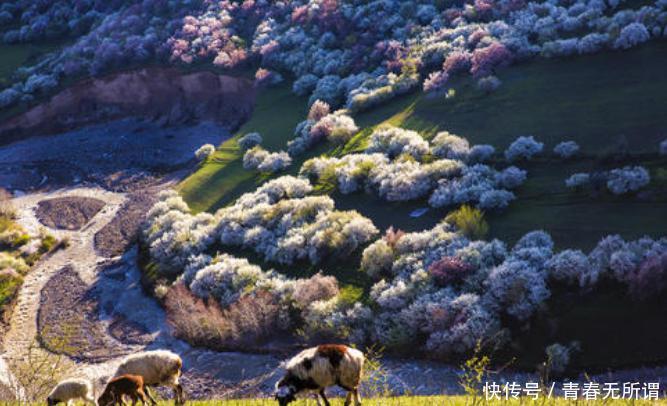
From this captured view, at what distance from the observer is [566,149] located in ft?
111

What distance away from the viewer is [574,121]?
121ft

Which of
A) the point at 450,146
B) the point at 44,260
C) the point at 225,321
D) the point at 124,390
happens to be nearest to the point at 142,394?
the point at 124,390

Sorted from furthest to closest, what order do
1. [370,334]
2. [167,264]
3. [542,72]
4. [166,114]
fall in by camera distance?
[166,114], [542,72], [167,264], [370,334]

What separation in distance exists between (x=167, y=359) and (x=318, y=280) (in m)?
12.6

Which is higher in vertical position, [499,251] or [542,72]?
[542,72]

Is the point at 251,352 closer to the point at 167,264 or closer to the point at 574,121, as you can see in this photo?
the point at 167,264

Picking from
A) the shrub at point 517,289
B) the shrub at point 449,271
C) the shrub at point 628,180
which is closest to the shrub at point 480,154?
the shrub at point 628,180

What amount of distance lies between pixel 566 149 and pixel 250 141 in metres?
27.0

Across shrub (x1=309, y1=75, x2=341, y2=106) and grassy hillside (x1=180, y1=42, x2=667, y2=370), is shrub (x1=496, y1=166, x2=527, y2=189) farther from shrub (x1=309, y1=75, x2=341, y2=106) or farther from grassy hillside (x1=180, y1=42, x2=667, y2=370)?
shrub (x1=309, y1=75, x2=341, y2=106)

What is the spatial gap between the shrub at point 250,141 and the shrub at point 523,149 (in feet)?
76.4

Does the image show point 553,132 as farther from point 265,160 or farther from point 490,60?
point 265,160

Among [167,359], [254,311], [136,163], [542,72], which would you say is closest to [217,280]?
[254,311]

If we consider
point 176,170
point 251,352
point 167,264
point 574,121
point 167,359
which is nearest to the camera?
point 167,359

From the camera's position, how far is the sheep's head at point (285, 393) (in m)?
13.6
